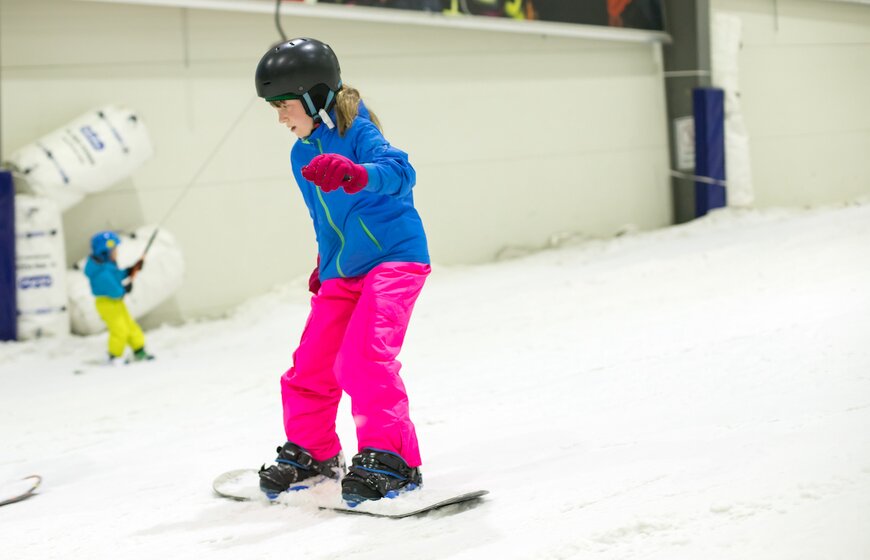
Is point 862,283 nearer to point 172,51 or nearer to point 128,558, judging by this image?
point 128,558

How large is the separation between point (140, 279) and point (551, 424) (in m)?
4.22

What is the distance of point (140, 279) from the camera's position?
262 inches

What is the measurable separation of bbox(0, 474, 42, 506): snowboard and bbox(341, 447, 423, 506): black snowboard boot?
47.9 inches

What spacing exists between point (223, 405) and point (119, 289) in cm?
187

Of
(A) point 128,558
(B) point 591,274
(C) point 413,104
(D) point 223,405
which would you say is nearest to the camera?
(A) point 128,558

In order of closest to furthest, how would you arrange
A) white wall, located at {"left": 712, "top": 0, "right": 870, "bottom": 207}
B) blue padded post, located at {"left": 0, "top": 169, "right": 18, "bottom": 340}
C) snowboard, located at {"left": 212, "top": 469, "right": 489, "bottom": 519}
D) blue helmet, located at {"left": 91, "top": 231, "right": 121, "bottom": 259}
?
snowboard, located at {"left": 212, "top": 469, "right": 489, "bottom": 519} < blue helmet, located at {"left": 91, "top": 231, "right": 121, "bottom": 259} < blue padded post, located at {"left": 0, "top": 169, "right": 18, "bottom": 340} < white wall, located at {"left": 712, "top": 0, "right": 870, "bottom": 207}

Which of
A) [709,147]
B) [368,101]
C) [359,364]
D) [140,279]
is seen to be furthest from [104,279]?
[709,147]

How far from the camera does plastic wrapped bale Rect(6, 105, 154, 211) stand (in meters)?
6.32

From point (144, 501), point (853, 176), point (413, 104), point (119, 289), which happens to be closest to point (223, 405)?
point (144, 501)

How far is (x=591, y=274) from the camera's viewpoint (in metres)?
6.66

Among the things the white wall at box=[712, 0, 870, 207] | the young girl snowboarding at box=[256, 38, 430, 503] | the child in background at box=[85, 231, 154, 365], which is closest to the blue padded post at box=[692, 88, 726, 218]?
the white wall at box=[712, 0, 870, 207]

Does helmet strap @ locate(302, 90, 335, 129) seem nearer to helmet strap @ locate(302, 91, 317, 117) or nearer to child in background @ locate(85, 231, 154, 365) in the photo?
helmet strap @ locate(302, 91, 317, 117)

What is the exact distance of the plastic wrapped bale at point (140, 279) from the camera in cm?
656

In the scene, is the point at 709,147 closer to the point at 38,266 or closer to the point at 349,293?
the point at 38,266
